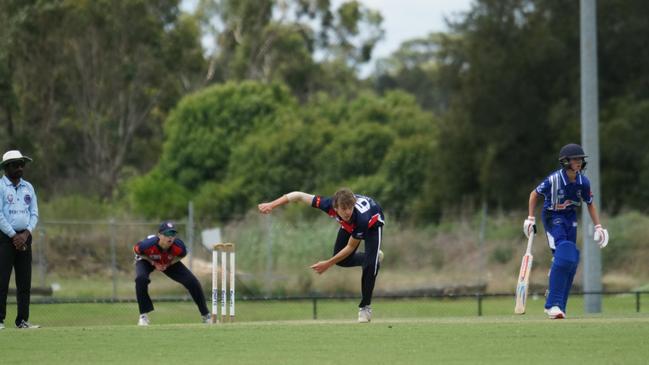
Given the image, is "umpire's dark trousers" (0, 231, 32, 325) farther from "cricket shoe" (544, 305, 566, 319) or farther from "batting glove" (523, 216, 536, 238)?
"cricket shoe" (544, 305, 566, 319)

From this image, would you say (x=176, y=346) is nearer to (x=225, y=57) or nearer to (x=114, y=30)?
(x=114, y=30)

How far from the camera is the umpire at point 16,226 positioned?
53.5 ft

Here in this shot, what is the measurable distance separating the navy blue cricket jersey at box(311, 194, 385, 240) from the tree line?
95.6 ft

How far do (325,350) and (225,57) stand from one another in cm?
6358

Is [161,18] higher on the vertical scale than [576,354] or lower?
higher

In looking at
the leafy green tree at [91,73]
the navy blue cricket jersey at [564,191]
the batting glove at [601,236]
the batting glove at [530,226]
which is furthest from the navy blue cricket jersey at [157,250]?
the leafy green tree at [91,73]

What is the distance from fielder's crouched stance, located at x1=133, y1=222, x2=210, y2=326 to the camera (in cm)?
1739

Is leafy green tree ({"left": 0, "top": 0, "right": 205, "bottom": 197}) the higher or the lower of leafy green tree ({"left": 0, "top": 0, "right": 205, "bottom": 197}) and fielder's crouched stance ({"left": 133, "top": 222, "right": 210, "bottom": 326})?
the higher

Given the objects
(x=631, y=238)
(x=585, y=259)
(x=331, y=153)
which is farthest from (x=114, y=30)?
(x=585, y=259)

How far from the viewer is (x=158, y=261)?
17.7 meters

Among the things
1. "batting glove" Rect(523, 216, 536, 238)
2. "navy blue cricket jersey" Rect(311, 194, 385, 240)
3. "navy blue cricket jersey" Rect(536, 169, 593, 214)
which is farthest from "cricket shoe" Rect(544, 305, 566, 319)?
"navy blue cricket jersey" Rect(311, 194, 385, 240)

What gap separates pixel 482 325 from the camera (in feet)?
49.5

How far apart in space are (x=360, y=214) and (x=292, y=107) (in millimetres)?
49862

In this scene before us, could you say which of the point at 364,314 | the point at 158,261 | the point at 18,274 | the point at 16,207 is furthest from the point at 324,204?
the point at 18,274
